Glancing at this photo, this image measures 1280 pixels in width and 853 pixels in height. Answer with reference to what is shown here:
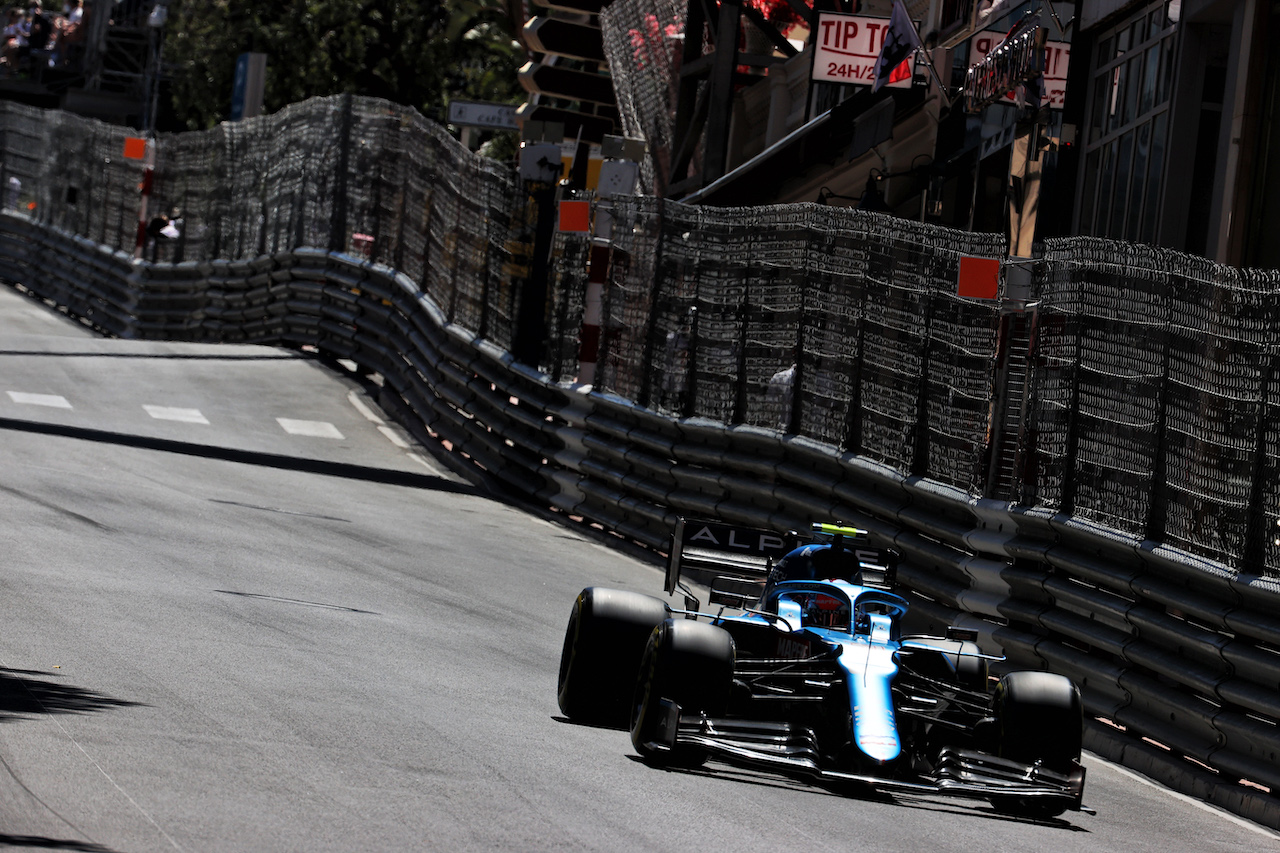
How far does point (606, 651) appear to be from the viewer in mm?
7793

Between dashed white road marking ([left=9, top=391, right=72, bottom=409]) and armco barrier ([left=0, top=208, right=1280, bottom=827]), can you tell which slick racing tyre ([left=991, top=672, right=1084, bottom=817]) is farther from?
dashed white road marking ([left=9, top=391, right=72, bottom=409])

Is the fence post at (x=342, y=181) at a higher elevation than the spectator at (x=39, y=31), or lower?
lower

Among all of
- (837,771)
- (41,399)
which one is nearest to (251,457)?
(41,399)

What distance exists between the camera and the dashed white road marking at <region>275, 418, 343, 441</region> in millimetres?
20047

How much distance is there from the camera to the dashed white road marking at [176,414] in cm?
1985

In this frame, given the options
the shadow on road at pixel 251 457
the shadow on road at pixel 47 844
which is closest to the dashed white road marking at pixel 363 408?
the shadow on road at pixel 251 457

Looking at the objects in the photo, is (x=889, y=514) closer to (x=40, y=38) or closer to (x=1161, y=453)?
(x=1161, y=453)

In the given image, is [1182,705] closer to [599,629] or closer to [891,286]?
[599,629]

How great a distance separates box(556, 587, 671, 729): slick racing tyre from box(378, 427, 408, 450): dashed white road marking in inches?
486

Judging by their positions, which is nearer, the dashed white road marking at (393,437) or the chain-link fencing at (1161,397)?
the chain-link fencing at (1161,397)

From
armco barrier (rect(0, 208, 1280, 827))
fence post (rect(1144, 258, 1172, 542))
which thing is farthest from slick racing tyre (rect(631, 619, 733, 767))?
fence post (rect(1144, 258, 1172, 542))

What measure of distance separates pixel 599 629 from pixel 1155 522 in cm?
300

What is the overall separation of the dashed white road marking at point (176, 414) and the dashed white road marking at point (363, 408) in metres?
1.90

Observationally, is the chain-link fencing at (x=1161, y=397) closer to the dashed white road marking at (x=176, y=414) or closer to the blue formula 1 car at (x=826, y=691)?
the blue formula 1 car at (x=826, y=691)
